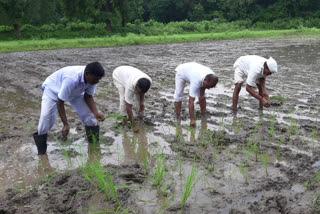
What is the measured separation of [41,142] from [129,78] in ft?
5.38

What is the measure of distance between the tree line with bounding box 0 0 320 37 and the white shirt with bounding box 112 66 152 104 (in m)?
21.5

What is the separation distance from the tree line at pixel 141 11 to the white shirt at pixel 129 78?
2151 centimetres

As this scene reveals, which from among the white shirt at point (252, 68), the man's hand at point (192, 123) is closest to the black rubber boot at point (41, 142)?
the man's hand at point (192, 123)

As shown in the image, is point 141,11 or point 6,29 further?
point 141,11

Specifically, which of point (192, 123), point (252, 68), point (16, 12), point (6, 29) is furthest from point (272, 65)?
point (6, 29)

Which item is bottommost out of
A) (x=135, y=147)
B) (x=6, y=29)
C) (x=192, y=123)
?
(x=135, y=147)

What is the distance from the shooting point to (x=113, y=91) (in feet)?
25.8

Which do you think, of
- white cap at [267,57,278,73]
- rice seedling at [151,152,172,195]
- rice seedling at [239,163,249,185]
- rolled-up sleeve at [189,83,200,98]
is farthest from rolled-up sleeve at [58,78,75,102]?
white cap at [267,57,278,73]

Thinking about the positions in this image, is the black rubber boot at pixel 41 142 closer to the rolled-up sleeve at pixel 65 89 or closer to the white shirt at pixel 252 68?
the rolled-up sleeve at pixel 65 89

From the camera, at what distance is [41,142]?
12.9 feet

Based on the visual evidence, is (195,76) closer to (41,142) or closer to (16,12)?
(41,142)

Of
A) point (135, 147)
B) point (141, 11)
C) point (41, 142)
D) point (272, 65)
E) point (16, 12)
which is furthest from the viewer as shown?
point (141, 11)

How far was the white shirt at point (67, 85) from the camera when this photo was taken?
3.68 m

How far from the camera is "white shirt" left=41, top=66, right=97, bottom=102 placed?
145 inches
